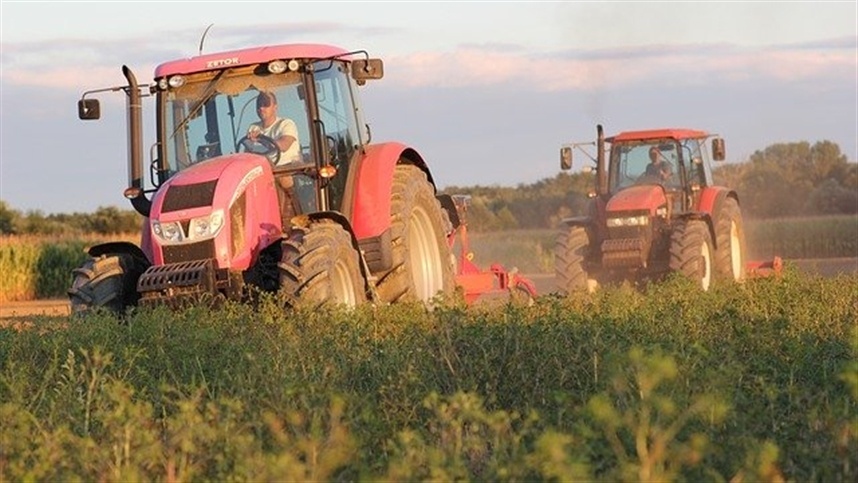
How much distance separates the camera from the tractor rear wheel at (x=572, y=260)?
18353 millimetres

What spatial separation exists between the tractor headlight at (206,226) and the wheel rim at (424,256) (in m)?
2.54

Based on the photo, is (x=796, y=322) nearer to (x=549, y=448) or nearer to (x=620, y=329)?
(x=620, y=329)

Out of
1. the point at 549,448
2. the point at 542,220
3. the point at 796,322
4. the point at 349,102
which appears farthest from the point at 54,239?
the point at 549,448

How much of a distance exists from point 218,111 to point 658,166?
7.96 m

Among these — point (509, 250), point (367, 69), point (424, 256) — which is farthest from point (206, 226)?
point (509, 250)

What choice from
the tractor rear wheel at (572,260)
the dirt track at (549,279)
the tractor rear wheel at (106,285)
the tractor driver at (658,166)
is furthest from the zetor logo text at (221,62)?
the dirt track at (549,279)

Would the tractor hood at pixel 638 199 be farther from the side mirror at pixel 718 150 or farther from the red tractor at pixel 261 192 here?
the red tractor at pixel 261 192

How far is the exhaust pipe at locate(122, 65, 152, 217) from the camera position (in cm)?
1222

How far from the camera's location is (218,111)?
12.4 meters

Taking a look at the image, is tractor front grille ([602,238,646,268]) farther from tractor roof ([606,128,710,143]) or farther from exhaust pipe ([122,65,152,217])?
exhaust pipe ([122,65,152,217])

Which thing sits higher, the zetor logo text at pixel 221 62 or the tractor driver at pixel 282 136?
the zetor logo text at pixel 221 62

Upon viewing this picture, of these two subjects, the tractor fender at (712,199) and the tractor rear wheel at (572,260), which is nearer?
the tractor rear wheel at (572,260)

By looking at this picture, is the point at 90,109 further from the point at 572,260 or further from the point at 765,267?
the point at 765,267

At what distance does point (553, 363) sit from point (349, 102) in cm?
497
